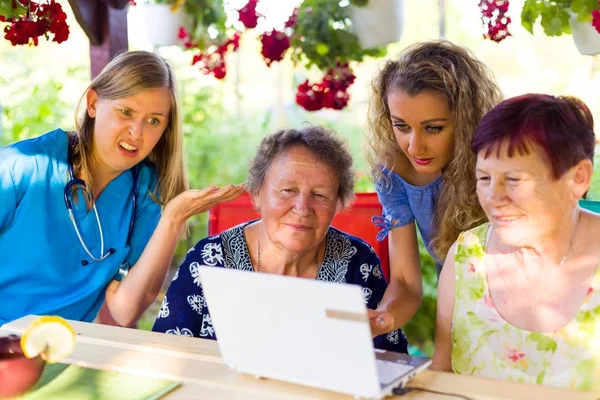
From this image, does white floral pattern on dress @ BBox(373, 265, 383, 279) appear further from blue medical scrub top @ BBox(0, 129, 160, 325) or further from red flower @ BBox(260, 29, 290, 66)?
red flower @ BBox(260, 29, 290, 66)

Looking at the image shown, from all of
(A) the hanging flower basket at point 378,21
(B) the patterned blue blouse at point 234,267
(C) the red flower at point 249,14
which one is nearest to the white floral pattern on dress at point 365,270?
(B) the patterned blue blouse at point 234,267

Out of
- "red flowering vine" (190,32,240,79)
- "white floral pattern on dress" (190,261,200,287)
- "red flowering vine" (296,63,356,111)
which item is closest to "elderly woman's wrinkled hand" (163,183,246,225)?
"white floral pattern on dress" (190,261,200,287)

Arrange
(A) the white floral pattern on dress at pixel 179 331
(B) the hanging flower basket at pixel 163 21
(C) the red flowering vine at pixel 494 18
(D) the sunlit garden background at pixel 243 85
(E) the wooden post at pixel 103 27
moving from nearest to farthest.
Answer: (A) the white floral pattern on dress at pixel 179 331 < (C) the red flowering vine at pixel 494 18 < (E) the wooden post at pixel 103 27 < (B) the hanging flower basket at pixel 163 21 < (D) the sunlit garden background at pixel 243 85

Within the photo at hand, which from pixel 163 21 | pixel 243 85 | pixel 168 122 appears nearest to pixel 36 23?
pixel 168 122

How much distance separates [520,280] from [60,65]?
4.25 metres

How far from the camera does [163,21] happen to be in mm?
3258

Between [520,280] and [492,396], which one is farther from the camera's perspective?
[520,280]

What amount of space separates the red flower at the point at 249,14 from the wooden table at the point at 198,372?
1702mm

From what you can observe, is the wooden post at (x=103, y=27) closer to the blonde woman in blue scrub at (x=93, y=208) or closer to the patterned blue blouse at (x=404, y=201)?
the blonde woman in blue scrub at (x=93, y=208)

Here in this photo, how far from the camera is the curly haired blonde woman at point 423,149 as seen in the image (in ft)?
6.68

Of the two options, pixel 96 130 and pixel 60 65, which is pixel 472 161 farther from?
pixel 60 65

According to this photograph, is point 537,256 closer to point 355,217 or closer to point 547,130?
point 547,130

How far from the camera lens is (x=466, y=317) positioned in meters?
1.70

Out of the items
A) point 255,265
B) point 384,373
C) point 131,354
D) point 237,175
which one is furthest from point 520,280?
point 237,175
